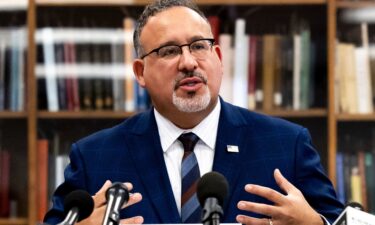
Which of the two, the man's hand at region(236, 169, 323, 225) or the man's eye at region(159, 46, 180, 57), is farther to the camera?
the man's eye at region(159, 46, 180, 57)

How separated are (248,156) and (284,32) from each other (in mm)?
1460

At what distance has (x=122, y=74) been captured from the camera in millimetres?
3494

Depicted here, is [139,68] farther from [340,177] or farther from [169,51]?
[340,177]

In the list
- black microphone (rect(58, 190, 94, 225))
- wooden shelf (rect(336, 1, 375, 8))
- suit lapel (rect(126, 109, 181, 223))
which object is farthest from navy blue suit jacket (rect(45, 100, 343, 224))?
wooden shelf (rect(336, 1, 375, 8))

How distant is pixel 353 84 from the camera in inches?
136

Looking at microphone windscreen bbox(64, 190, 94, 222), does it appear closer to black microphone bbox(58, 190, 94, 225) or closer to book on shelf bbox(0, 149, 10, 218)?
black microphone bbox(58, 190, 94, 225)

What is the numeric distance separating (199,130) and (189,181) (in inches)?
6.6

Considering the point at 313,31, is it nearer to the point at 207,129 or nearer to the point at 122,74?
the point at 122,74

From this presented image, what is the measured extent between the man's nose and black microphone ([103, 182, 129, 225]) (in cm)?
70

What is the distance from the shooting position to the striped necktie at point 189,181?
2057mm

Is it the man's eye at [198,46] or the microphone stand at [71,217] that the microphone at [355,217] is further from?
the man's eye at [198,46]

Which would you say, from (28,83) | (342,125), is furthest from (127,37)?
(342,125)

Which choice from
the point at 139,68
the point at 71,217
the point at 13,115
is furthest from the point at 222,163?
the point at 13,115

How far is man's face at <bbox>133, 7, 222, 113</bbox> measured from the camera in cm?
211
